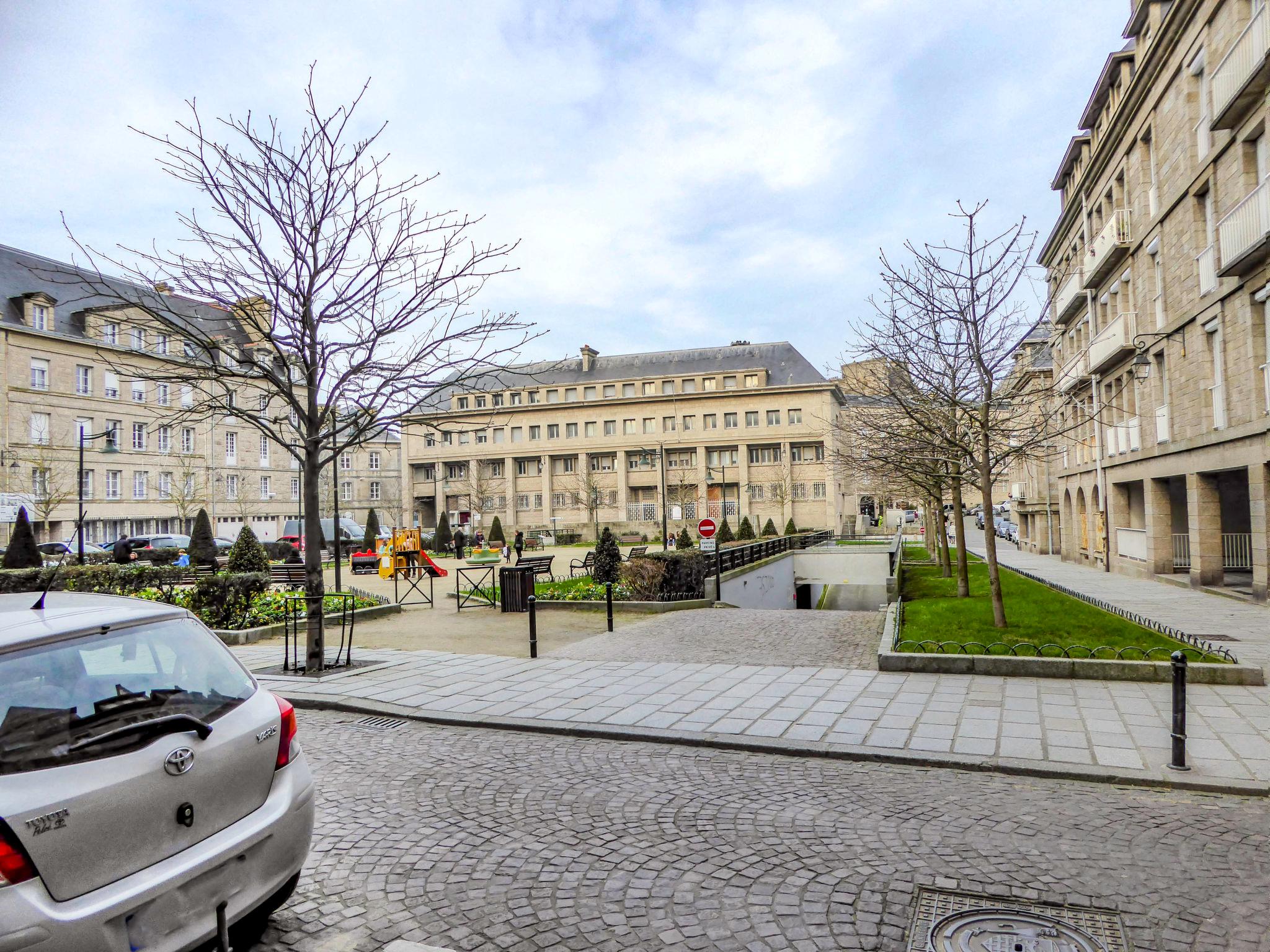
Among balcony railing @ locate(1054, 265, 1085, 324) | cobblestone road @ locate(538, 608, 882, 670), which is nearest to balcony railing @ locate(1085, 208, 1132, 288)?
balcony railing @ locate(1054, 265, 1085, 324)

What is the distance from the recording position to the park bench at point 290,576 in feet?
69.9

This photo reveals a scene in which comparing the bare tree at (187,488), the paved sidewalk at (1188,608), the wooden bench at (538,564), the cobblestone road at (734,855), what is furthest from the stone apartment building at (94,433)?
the cobblestone road at (734,855)

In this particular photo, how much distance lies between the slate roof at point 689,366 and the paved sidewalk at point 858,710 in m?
62.6

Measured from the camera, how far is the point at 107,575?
65.0ft

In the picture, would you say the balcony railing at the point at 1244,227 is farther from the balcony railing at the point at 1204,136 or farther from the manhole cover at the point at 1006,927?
the manhole cover at the point at 1006,927

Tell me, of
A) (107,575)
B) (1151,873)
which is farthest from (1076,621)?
(107,575)

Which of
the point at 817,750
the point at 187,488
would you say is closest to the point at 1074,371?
the point at 817,750

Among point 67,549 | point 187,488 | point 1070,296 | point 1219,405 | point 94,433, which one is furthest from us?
point 187,488

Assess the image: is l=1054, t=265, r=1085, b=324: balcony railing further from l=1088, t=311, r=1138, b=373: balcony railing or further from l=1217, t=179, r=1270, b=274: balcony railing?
l=1217, t=179, r=1270, b=274: balcony railing

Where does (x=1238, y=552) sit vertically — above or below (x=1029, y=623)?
above

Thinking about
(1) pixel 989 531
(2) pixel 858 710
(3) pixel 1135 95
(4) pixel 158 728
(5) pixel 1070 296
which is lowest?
(2) pixel 858 710

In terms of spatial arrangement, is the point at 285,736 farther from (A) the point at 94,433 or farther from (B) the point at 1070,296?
(A) the point at 94,433

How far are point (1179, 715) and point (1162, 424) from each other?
1899cm

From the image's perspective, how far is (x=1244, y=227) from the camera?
15.7 meters
